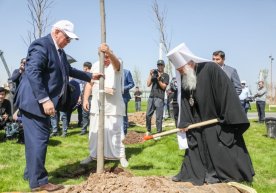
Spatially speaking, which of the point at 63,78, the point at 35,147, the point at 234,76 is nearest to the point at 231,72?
the point at 234,76

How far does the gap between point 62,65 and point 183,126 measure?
1.99 meters

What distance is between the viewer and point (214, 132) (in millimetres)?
5375

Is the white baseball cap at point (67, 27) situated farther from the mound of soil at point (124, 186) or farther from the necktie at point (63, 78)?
the mound of soil at point (124, 186)

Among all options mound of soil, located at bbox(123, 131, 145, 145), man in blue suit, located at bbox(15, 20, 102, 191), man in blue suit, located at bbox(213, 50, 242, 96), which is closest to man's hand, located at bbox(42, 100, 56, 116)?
man in blue suit, located at bbox(15, 20, 102, 191)

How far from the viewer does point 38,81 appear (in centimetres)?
482

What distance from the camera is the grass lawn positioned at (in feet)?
18.9

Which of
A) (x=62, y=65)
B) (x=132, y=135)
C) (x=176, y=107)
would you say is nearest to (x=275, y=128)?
(x=132, y=135)

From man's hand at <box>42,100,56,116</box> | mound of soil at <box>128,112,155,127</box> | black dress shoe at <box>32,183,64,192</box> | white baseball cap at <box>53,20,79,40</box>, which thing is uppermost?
white baseball cap at <box>53,20,79,40</box>

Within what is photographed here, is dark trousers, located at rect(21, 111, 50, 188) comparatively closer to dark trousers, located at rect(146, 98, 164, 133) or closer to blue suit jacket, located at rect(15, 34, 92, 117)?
blue suit jacket, located at rect(15, 34, 92, 117)

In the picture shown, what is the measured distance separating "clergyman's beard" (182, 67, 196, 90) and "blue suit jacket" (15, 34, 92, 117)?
1791 millimetres

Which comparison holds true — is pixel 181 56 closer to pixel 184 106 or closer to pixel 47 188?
pixel 184 106

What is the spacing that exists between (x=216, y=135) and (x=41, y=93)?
2.55 meters

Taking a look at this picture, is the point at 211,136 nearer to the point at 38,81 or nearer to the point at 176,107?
the point at 176,107

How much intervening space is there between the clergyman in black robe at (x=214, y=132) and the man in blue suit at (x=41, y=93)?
4.96 ft
